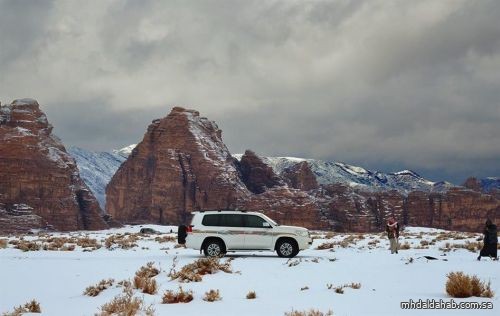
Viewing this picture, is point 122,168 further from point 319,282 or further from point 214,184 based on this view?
point 319,282

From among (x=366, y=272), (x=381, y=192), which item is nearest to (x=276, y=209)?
(x=381, y=192)

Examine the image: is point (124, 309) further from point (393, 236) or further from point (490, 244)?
point (393, 236)

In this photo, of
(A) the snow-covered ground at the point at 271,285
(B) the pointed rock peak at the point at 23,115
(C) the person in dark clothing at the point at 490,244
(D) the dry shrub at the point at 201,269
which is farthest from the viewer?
(B) the pointed rock peak at the point at 23,115

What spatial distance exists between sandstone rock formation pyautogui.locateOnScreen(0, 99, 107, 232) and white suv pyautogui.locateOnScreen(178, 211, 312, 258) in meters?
78.7

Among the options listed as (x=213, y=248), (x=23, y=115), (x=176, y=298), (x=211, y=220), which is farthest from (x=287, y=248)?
(x=23, y=115)

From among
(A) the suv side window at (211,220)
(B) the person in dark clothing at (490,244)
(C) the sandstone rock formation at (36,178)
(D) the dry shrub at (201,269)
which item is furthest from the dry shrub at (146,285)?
(C) the sandstone rock formation at (36,178)

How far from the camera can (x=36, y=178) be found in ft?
318

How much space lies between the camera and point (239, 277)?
13398 millimetres

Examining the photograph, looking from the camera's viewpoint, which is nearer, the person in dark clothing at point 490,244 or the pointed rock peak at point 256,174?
the person in dark clothing at point 490,244

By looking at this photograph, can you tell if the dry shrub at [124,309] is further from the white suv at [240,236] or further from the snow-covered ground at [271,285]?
the white suv at [240,236]

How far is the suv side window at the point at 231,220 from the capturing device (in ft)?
67.4

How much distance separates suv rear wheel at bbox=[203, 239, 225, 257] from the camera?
66.4ft

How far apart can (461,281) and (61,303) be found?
26.6 ft

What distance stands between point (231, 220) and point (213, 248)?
1365 millimetres
